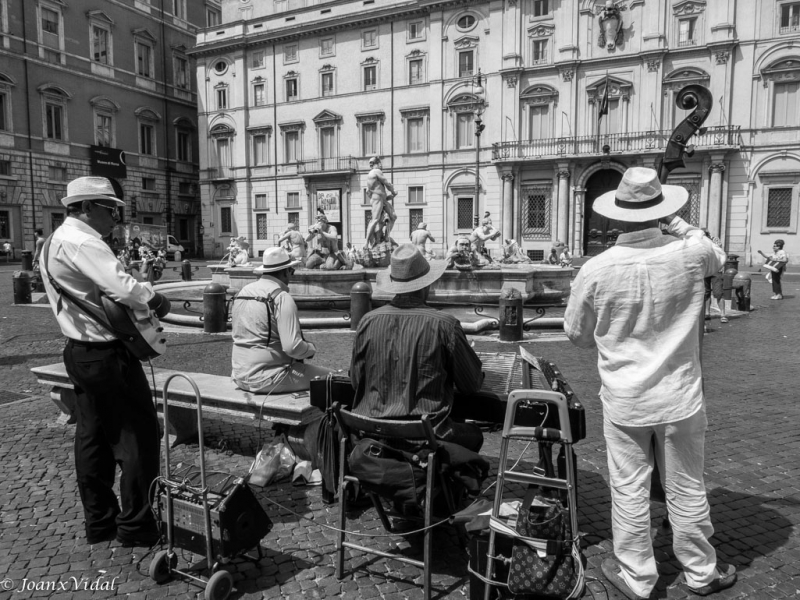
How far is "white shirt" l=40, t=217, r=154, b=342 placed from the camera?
10.1 ft

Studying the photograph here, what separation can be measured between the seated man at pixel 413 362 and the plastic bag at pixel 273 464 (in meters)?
1.35

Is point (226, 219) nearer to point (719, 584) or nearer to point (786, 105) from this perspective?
point (786, 105)

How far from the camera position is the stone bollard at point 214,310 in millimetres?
10531

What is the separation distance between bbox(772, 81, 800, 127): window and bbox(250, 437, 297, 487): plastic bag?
105 ft

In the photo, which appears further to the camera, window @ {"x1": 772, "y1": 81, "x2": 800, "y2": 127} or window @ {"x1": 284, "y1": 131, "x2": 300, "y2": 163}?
window @ {"x1": 284, "y1": 131, "x2": 300, "y2": 163}

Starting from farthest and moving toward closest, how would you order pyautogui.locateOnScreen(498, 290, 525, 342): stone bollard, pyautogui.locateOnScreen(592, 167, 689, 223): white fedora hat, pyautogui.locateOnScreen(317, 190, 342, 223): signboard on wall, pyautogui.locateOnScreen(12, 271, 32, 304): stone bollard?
pyautogui.locateOnScreen(317, 190, 342, 223): signboard on wall, pyautogui.locateOnScreen(12, 271, 32, 304): stone bollard, pyautogui.locateOnScreen(498, 290, 525, 342): stone bollard, pyautogui.locateOnScreen(592, 167, 689, 223): white fedora hat

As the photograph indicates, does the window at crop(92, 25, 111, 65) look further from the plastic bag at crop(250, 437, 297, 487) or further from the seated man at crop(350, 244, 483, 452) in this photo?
the seated man at crop(350, 244, 483, 452)

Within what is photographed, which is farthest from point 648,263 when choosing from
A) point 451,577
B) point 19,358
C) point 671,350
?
point 19,358

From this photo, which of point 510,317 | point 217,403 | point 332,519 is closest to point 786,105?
point 510,317

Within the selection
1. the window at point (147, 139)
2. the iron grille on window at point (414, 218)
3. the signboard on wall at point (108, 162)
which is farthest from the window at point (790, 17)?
the window at point (147, 139)

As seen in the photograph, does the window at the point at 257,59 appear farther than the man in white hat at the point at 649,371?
Yes

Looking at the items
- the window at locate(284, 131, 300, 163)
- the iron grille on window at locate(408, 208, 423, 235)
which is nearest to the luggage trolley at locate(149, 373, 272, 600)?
the iron grille on window at locate(408, 208, 423, 235)

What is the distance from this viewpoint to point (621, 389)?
8.96ft

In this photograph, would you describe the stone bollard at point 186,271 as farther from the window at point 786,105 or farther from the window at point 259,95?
the window at point 786,105
